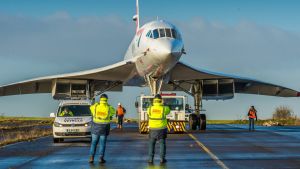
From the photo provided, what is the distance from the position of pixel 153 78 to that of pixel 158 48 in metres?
3.86

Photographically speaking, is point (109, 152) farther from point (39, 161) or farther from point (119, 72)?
point (119, 72)

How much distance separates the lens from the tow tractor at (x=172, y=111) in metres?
30.4

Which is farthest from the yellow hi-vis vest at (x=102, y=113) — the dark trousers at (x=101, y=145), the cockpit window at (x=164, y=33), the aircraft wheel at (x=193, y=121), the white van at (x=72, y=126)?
the aircraft wheel at (x=193, y=121)

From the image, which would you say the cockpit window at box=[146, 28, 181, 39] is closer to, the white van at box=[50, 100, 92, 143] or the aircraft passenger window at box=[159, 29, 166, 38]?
the aircraft passenger window at box=[159, 29, 166, 38]

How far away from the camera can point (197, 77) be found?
35.7m

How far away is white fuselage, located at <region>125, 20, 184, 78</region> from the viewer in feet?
90.0

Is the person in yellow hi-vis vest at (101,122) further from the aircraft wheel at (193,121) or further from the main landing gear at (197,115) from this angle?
the main landing gear at (197,115)

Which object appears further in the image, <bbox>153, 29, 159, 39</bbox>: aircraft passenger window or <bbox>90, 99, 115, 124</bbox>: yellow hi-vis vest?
<bbox>153, 29, 159, 39</bbox>: aircraft passenger window

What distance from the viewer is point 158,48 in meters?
27.6

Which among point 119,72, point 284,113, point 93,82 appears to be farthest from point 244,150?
point 284,113

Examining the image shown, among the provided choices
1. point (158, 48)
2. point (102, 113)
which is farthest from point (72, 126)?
point (102, 113)

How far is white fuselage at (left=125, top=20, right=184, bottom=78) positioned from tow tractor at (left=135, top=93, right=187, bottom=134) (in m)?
1.43

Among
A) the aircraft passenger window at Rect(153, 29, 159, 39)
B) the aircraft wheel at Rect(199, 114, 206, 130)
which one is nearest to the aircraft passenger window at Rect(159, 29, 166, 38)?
the aircraft passenger window at Rect(153, 29, 159, 39)

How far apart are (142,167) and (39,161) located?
3.14 meters
